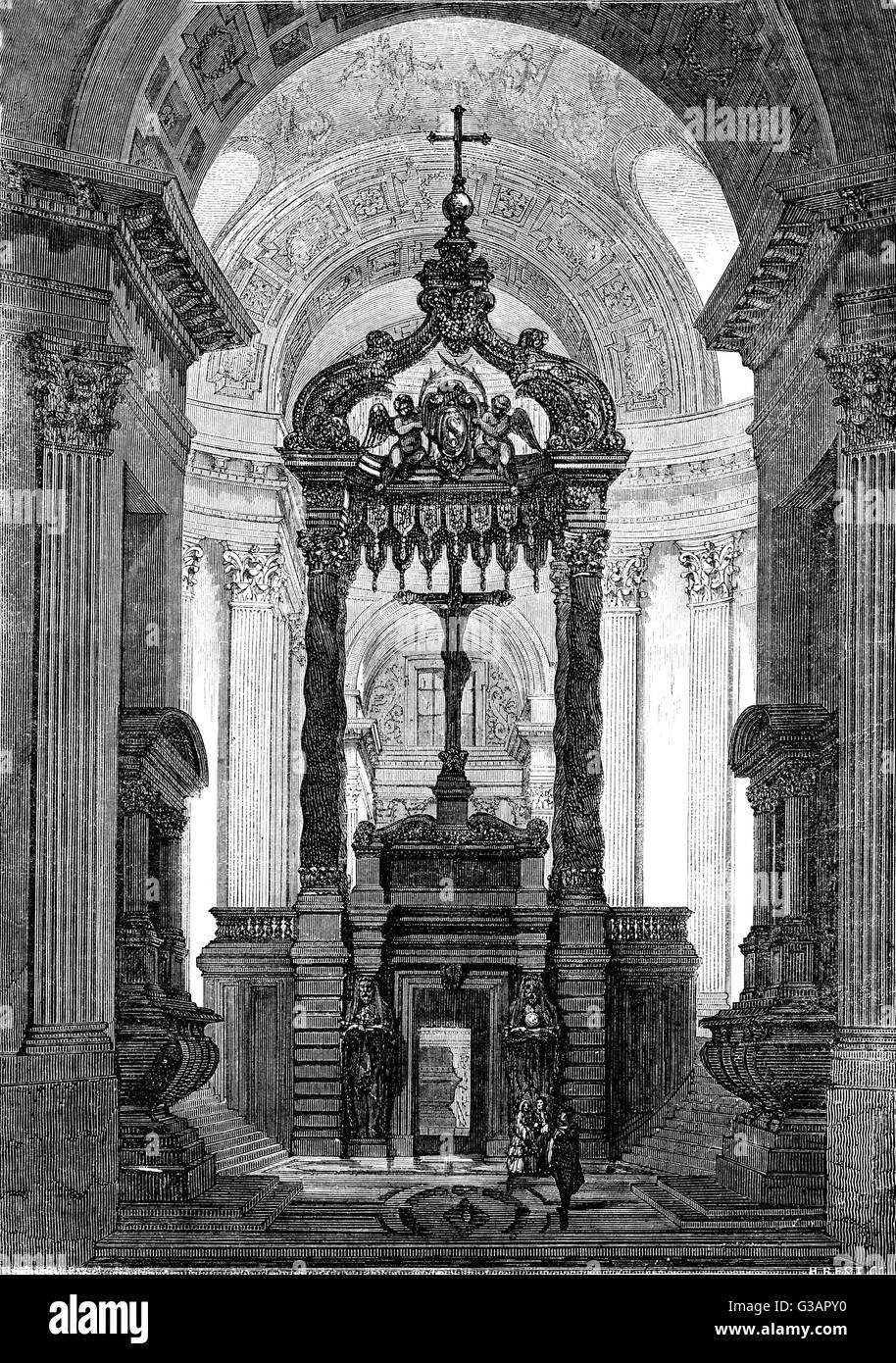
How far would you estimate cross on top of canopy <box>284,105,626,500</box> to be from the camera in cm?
1678

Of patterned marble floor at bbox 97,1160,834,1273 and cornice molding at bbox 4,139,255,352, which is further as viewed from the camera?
cornice molding at bbox 4,139,255,352

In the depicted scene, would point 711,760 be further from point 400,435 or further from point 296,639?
point 400,435

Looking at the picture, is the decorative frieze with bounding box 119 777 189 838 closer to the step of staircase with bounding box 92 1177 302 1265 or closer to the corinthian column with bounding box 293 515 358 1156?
the corinthian column with bounding box 293 515 358 1156

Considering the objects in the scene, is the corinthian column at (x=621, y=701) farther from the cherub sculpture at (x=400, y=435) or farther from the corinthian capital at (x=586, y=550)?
the cherub sculpture at (x=400, y=435)

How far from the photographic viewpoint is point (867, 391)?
12586 millimetres

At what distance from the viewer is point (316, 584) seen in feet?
57.7

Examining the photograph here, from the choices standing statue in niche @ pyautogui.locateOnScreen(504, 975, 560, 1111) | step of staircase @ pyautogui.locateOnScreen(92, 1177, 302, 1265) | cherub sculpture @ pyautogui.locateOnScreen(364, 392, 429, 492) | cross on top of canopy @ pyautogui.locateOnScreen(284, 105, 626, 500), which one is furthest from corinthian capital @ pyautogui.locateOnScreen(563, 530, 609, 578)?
step of staircase @ pyautogui.locateOnScreen(92, 1177, 302, 1265)

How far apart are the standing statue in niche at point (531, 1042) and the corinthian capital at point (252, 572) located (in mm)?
8961

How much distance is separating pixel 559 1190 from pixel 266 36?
10514 mm

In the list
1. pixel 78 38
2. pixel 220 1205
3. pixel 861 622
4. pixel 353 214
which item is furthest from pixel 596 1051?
pixel 353 214

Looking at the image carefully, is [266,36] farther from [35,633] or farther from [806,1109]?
[806,1109]

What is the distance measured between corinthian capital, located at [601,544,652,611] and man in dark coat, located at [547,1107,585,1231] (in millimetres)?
12084

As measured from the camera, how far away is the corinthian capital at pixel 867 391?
12.5 m

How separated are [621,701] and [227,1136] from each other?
10535mm
